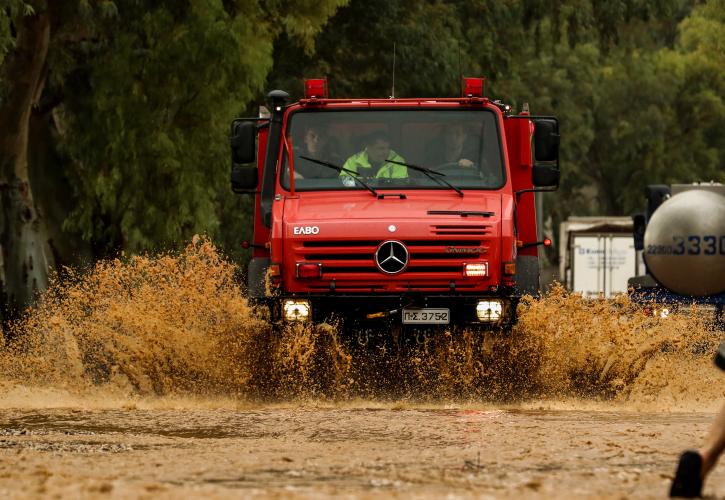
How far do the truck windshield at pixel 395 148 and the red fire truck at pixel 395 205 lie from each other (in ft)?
0.04

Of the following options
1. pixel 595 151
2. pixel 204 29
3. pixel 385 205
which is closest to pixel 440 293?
pixel 385 205

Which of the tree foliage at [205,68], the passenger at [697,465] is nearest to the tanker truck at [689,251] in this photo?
the tree foliage at [205,68]

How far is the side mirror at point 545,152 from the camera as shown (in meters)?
15.8

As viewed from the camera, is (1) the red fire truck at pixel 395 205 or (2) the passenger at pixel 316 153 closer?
(1) the red fire truck at pixel 395 205

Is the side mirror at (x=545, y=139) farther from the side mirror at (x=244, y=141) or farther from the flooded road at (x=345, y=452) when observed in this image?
the side mirror at (x=244, y=141)

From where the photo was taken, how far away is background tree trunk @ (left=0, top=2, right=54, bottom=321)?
896 inches

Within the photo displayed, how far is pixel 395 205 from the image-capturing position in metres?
15.3

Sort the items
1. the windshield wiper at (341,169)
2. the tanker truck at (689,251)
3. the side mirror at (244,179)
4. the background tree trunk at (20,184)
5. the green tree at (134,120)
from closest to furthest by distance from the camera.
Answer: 1. the windshield wiper at (341,169)
2. the side mirror at (244,179)
3. the background tree trunk at (20,184)
4. the green tree at (134,120)
5. the tanker truck at (689,251)

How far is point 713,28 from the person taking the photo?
7094 cm

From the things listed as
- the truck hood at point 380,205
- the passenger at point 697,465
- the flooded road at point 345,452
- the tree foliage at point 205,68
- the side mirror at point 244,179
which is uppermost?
the tree foliage at point 205,68

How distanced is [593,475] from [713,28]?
63.2 metres

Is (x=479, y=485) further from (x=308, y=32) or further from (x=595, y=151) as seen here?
(x=595, y=151)

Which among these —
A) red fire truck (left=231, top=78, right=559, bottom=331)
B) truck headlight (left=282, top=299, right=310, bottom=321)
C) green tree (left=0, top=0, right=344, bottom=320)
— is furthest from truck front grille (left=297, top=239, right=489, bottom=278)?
green tree (left=0, top=0, right=344, bottom=320)

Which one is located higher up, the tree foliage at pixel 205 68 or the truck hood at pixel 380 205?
the tree foliage at pixel 205 68
